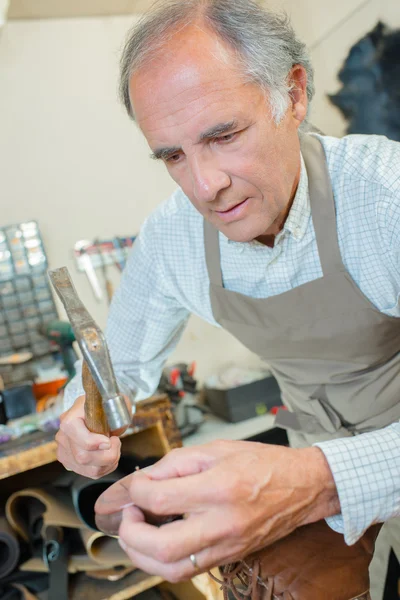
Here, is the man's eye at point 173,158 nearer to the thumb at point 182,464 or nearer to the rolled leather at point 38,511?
the thumb at point 182,464

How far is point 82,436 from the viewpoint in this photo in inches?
37.8

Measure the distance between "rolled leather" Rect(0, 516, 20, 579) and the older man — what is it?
0.71m

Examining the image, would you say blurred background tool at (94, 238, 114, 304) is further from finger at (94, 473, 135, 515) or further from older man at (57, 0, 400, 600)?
finger at (94, 473, 135, 515)

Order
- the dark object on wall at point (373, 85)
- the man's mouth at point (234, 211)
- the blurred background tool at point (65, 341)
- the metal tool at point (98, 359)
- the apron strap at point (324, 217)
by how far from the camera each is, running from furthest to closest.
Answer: the blurred background tool at point (65, 341) < the dark object on wall at point (373, 85) < the apron strap at point (324, 217) < the man's mouth at point (234, 211) < the metal tool at point (98, 359)

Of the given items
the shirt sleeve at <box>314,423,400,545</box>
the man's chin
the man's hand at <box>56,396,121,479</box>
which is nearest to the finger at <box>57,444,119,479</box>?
the man's hand at <box>56,396,121,479</box>

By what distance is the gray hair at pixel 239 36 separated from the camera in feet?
Answer: 3.44

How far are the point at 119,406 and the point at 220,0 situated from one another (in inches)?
34.7

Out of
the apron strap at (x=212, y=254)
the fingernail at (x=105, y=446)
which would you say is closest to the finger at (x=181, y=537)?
the fingernail at (x=105, y=446)

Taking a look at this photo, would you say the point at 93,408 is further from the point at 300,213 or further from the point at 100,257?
the point at 100,257

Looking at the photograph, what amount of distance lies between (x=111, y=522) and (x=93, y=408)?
0.66 ft

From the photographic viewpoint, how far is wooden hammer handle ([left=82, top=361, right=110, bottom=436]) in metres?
0.90

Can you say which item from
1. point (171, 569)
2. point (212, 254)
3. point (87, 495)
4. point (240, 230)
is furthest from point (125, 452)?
point (171, 569)

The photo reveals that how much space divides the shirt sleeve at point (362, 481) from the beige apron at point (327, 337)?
1.55ft

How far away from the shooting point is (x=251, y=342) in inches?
54.6
